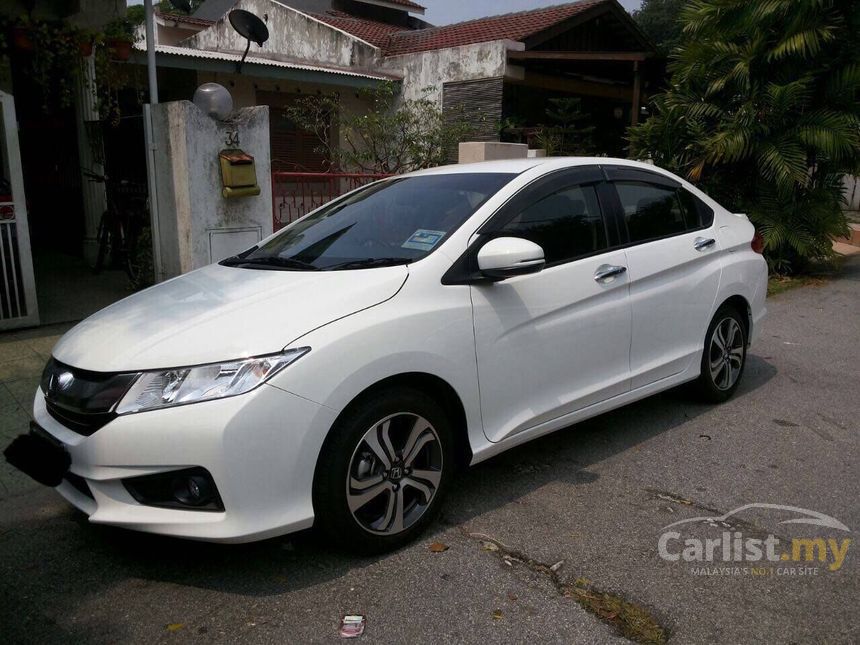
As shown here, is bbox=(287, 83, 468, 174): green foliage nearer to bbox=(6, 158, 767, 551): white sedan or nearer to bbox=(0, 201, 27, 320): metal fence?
bbox=(0, 201, 27, 320): metal fence

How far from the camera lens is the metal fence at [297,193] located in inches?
301

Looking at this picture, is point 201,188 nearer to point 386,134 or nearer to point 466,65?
point 386,134

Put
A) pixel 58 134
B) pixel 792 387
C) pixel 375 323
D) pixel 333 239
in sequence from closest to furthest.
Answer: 1. pixel 375 323
2. pixel 333 239
3. pixel 792 387
4. pixel 58 134

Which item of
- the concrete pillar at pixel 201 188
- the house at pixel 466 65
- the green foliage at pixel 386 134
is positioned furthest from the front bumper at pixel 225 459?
Answer: the house at pixel 466 65

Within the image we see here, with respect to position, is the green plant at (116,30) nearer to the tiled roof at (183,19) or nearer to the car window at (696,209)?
the car window at (696,209)

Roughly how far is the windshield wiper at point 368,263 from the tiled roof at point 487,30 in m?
12.7

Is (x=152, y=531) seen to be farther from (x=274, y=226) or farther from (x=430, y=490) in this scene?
(x=274, y=226)

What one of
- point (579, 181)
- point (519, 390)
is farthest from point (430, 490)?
point (579, 181)

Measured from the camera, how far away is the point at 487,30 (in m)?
16.8

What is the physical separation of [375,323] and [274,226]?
4.86 m

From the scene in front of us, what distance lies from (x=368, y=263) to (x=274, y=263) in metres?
0.61

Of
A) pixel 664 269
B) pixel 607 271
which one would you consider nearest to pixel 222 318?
pixel 607 271

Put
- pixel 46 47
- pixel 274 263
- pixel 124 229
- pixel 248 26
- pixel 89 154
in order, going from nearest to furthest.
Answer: pixel 274 263
pixel 46 47
pixel 124 229
pixel 248 26
pixel 89 154

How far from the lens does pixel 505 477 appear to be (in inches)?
156
